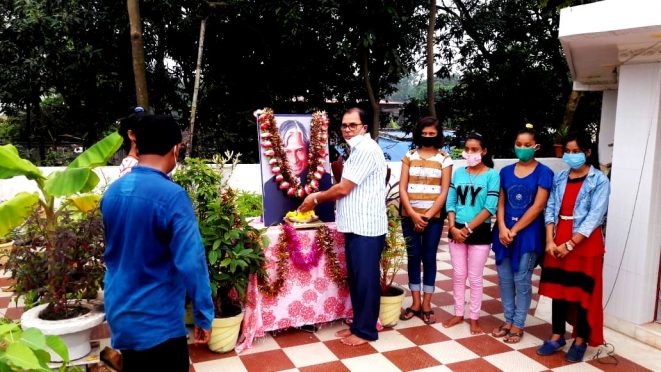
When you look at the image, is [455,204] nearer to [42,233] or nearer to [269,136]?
[269,136]

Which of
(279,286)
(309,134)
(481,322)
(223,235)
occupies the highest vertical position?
(309,134)

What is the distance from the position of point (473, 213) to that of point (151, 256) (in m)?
2.56

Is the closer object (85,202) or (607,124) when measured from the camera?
(85,202)

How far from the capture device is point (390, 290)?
13.7 ft

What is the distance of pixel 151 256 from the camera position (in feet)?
6.30

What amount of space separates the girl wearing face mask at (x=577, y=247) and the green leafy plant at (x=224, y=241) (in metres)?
2.00

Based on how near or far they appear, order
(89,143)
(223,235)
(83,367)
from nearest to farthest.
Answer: (83,367)
(223,235)
(89,143)

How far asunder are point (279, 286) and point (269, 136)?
3.63 ft

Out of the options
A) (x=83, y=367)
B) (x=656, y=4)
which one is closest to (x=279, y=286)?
(x=83, y=367)

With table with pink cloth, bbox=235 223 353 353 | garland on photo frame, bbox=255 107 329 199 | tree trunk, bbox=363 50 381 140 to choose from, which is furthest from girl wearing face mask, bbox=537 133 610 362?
tree trunk, bbox=363 50 381 140

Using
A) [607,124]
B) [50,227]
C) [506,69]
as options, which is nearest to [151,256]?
[50,227]

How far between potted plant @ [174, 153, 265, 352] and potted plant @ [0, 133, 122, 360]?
26.8 inches

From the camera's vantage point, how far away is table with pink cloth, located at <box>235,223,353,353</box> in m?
3.66

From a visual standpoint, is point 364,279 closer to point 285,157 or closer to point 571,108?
point 285,157
